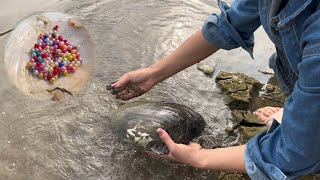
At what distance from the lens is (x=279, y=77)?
222 centimetres

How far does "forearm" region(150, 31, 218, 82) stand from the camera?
2.48 m

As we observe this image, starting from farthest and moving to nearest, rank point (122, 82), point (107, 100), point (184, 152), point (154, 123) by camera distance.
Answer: point (107, 100), point (122, 82), point (154, 123), point (184, 152)

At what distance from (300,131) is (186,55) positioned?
3.52 feet

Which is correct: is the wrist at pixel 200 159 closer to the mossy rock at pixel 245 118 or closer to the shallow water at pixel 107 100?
the shallow water at pixel 107 100

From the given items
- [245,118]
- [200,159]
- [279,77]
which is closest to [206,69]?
[245,118]

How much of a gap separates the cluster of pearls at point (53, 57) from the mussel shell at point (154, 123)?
1.42 ft

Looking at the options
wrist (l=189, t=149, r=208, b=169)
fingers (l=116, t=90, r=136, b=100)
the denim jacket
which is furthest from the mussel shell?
the denim jacket

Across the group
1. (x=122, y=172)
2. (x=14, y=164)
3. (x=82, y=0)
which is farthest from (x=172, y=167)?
(x=82, y=0)

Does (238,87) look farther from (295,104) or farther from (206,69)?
(295,104)

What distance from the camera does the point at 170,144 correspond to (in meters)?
2.18

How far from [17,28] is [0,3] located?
3.18ft

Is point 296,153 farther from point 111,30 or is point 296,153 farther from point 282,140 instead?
point 111,30

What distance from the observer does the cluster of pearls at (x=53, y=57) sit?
267 cm

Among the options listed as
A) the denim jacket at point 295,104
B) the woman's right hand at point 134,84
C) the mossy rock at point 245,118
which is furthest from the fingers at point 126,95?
the denim jacket at point 295,104
